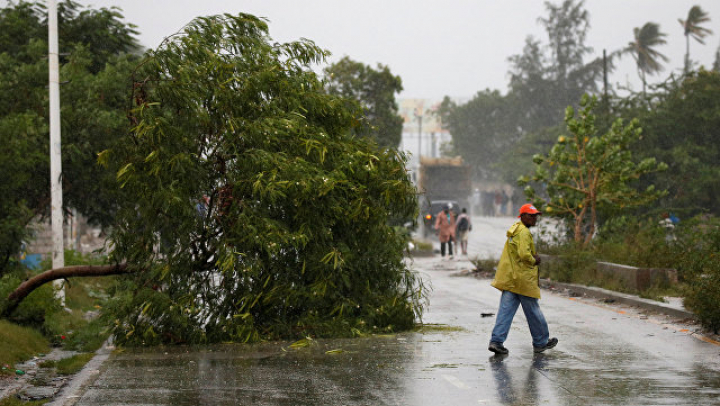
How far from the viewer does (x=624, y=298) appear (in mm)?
16656

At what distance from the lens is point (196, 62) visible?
485 inches

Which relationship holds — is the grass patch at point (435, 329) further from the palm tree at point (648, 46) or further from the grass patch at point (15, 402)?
the palm tree at point (648, 46)

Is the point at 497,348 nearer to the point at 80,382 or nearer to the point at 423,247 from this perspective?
the point at 80,382

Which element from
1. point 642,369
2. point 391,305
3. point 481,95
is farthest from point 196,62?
point 481,95

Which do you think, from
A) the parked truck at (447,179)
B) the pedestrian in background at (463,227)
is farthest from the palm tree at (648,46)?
the pedestrian in background at (463,227)

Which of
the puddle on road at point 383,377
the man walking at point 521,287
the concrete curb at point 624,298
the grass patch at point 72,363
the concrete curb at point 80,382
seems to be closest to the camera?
the puddle on road at point 383,377

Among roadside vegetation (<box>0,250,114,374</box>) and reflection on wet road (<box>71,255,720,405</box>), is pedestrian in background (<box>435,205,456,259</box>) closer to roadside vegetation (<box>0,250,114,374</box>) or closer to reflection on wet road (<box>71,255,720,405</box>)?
roadside vegetation (<box>0,250,114,374</box>)

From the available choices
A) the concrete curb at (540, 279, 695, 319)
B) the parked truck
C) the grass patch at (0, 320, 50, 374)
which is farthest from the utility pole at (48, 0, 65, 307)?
the parked truck

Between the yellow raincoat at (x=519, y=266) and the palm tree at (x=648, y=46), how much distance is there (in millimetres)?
74049

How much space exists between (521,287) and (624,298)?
670 centimetres

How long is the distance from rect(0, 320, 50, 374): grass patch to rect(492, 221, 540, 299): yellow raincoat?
595cm

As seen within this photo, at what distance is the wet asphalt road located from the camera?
812 centimetres

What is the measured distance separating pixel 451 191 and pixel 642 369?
149ft

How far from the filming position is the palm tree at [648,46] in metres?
80.7
